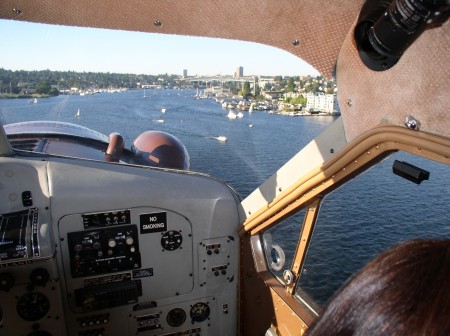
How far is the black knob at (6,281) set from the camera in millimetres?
2562

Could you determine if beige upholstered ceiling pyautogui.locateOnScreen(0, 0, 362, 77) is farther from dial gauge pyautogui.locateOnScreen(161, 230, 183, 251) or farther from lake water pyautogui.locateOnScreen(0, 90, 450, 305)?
dial gauge pyautogui.locateOnScreen(161, 230, 183, 251)

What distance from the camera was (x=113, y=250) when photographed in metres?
3.06

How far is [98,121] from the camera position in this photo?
985 inches

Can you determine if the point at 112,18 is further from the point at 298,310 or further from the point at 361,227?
the point at 361,227

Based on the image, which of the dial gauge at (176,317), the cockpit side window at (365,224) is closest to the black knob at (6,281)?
the dial gauge at (176,317)

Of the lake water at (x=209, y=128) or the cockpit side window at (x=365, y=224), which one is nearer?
the cockpit side window at (x=365, y=224)

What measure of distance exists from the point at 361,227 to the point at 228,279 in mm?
7749

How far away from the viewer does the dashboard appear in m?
2.71

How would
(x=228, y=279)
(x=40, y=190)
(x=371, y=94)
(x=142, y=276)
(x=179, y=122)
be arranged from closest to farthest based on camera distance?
(x=371, y=94), (x=40, y=190), (x=142, y=276), (x=228, y=279), (x=179, y=122)

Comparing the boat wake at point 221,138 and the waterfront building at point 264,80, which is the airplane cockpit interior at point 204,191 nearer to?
the waterfront building at point 264,80

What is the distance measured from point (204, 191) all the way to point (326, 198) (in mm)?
1012

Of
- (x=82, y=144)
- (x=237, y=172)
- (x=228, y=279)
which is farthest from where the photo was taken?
(x=237, y=172)

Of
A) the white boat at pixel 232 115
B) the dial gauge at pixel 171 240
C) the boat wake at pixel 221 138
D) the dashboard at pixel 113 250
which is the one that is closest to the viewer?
the dashboard at pixel 113 250

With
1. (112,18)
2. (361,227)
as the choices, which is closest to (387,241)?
(361,227)
